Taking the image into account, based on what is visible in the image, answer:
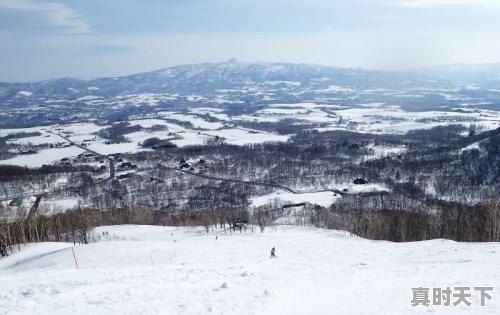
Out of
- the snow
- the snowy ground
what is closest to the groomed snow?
the snow

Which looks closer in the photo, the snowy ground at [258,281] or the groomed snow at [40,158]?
the snowy ground at [258,281]

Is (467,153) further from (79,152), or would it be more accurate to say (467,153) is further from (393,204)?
(79,152)

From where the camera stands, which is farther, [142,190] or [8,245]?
[142,190]

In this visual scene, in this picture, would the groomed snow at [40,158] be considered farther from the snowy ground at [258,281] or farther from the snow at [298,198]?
the snowy ground at [258,281]

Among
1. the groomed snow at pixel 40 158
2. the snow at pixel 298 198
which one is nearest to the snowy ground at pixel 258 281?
the snow at pixel 298 198

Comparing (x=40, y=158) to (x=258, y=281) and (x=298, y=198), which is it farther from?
(x=258, y=281)

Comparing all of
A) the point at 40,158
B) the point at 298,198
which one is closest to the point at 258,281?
the point at 298,198

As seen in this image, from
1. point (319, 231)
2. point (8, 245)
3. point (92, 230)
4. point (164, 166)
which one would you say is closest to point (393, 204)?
point (319, 231)

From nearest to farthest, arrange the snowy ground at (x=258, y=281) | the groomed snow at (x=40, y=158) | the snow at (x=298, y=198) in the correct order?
the snowy ground at (x=258, y=281)
the snow at (x=298, y=198)
the groomed snow at (x=40, y=158)
